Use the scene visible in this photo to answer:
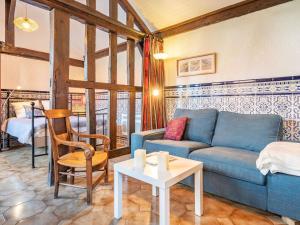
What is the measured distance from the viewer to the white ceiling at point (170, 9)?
2966 mm

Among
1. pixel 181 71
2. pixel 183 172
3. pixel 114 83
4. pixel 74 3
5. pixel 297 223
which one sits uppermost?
pixel 74 3

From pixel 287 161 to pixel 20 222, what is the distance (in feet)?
7.25

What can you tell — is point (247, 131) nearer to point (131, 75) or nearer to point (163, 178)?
point (163, 178)

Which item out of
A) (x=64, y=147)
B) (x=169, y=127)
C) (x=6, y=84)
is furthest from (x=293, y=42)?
(x=6, y=84)

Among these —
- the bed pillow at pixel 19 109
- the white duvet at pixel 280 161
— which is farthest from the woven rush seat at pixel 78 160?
the bed pillow at pixel 19 109

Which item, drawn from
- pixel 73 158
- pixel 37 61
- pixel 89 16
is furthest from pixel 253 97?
pixel 37 61

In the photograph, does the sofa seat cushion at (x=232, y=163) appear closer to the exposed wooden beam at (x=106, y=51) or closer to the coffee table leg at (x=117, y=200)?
the coffee table leg at (x=117, y=200)

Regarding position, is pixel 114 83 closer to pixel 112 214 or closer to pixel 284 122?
pixel 112 214

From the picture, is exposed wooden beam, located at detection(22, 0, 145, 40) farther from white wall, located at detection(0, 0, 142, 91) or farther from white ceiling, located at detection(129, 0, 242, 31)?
white wall, located at detection(0, 0, 142, 91)

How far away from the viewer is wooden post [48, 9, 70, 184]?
7.84 feet

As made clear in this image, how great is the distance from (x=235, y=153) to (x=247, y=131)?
44 cm

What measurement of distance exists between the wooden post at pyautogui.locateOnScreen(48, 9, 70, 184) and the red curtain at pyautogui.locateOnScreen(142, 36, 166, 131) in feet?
4.75

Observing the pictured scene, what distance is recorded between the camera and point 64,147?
8.26ft

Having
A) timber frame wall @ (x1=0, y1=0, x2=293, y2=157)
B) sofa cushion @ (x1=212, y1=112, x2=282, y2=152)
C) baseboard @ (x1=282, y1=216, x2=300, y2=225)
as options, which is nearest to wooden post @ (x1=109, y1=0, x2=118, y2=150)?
timber frame wall @ (x1=0, y1=0, x2=293, y2=157)
